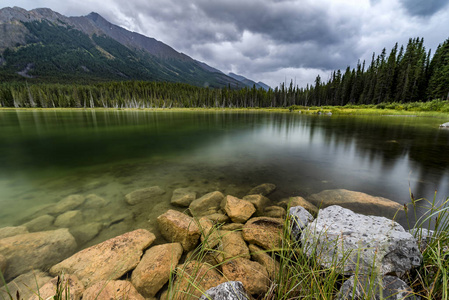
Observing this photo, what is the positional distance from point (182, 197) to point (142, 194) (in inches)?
64.6

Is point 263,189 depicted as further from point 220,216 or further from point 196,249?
point 196,249

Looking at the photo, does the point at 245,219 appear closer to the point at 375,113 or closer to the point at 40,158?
the point at 40,158

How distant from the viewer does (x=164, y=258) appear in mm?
3766

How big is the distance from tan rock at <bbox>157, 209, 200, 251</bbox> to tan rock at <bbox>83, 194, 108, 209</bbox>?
9.67ft

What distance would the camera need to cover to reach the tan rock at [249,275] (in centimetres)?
316

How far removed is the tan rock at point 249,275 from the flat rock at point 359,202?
3237 millimetres

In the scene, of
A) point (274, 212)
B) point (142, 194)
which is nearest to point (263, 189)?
point (274, 212)

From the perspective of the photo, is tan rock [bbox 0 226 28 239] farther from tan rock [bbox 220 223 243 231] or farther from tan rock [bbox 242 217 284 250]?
tan rock [bbox 242 217 284 250]

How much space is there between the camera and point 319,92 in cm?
10544

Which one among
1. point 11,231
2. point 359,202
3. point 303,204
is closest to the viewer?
point 11,231

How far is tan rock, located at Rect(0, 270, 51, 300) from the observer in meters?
3.19

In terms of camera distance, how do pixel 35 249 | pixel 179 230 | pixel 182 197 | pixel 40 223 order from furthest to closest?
pixel 182 197 → pixel 40 223 → pixel 179 230 → pixel 35 249

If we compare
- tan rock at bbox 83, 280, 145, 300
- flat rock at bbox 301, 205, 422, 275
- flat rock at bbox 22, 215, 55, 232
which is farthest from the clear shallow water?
flat rock at bbox 301, 205, 422, 275

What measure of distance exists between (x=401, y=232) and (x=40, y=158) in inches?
693
